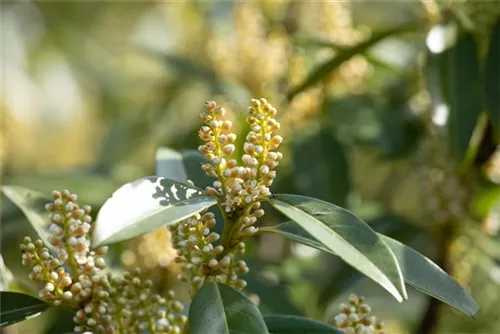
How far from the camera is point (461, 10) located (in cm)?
135

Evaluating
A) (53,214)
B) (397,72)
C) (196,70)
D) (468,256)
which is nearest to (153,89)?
(196,70)

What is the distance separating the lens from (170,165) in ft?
3.30

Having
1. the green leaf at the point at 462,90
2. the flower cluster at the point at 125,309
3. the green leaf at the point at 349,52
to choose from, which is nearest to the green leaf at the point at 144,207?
the flower cluster at the point at 125,309

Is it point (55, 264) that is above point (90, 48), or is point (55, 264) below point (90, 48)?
Answer: below

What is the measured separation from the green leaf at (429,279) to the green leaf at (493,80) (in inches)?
21.4

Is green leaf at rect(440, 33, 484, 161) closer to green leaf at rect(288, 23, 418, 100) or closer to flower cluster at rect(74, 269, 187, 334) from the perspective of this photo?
green leaf at rect(288, 23, 418, 100)

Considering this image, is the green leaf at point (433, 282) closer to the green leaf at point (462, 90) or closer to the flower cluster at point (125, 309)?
the flower cluster at point (125, 309)

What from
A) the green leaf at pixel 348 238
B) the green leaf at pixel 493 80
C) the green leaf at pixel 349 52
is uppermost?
the green leaf at pixel 349 52

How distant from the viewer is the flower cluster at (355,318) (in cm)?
84

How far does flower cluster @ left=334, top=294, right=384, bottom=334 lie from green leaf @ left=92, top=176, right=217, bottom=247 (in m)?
0.19

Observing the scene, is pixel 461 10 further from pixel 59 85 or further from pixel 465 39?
pixel 59 85

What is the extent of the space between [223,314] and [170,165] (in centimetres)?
28

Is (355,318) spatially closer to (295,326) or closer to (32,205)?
(295,326)

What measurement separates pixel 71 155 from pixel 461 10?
1309mm
